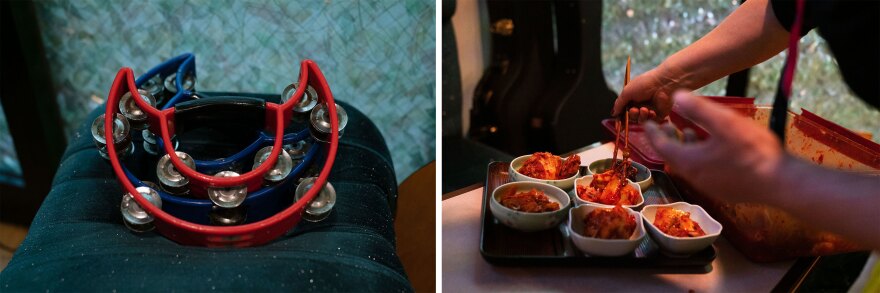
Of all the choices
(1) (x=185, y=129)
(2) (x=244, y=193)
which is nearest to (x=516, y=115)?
(2) (x=244, y=193)

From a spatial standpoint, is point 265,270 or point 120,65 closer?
point 265,270

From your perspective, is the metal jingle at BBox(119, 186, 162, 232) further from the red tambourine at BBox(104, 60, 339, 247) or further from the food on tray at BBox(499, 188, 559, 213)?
the food on tray at BBox(499, 188, 559, 213)

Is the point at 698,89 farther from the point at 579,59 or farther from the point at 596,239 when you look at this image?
the point at 579,59

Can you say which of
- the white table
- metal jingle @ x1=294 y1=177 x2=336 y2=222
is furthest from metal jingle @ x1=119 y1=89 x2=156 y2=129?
the white table

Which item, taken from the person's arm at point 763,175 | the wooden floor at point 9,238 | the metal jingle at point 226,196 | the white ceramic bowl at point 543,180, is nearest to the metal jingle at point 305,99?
the metal jingle at point 226,196

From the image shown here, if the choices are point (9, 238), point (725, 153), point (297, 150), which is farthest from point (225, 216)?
point (9, 238)

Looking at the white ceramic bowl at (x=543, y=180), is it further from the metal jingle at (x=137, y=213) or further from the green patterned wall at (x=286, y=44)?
the green patterned wall at (x=286, y=44)
